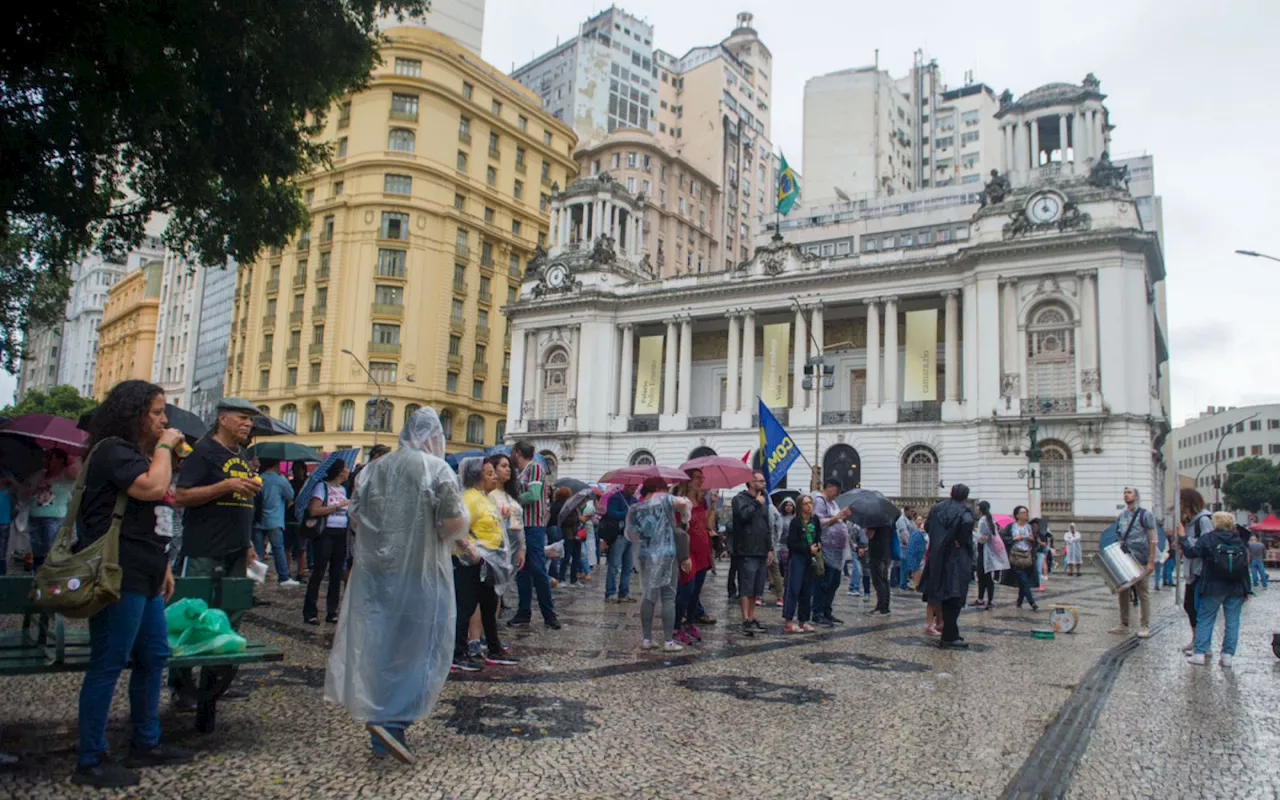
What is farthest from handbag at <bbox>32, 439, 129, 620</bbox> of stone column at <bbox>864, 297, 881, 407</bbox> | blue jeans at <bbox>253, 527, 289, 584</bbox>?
stone column at <bbox>864, 297, 881, 407</bbox>

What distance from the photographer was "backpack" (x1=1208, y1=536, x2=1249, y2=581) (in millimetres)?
8609

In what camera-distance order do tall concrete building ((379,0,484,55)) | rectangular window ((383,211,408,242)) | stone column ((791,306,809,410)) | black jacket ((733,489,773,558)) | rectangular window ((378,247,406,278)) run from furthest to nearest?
tall concrete building ((379,0,484,55)) → rectangular window ((383,211,408,242)) → rectangular window ((378,247,406,278)) → stone column ((791,306,809,410)) → black jacket ((733,489,773,558))

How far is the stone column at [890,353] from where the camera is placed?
131ft

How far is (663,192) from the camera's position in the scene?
71.4 metres

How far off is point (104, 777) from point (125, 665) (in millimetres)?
522

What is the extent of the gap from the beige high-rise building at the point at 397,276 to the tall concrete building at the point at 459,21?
3.30 metres

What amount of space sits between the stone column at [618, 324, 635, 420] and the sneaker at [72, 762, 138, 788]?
4215cm

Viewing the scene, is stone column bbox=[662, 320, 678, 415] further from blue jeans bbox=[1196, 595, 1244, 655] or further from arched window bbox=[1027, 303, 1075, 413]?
blue jeans bbox=[1196, 595, 1244, 655]

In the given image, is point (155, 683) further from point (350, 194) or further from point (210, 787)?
point (350, 194)

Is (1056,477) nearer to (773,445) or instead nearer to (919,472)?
(919,472)

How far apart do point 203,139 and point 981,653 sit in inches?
423

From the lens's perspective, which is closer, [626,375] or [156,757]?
[156,757]

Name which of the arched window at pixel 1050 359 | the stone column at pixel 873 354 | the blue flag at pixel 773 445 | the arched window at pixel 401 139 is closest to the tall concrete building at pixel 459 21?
the arched window at pixel 401 139

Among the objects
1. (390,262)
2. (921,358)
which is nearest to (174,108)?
(921,358)
